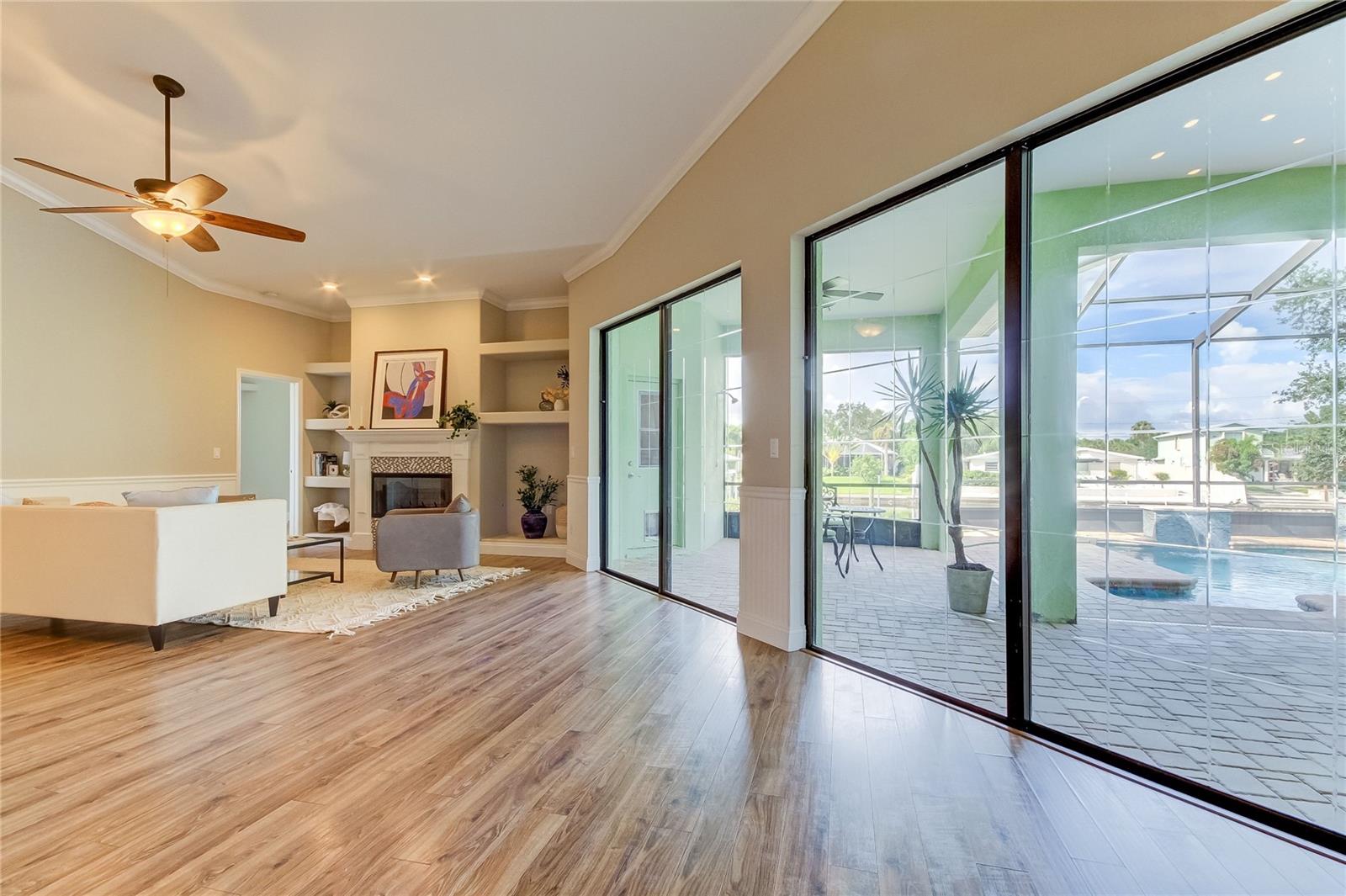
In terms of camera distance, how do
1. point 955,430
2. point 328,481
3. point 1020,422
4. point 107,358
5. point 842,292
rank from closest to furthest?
1. point 1020,422
2. point 955,430
3. point 842,292
4. point 107,358
5. point 328,481

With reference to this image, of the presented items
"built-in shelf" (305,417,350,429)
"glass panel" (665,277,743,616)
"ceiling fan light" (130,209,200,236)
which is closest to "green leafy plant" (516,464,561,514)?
"built-in shelf" (305,417,350,429)

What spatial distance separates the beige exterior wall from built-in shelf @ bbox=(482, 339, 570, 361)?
7.98ft

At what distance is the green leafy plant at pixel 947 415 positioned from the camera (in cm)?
254

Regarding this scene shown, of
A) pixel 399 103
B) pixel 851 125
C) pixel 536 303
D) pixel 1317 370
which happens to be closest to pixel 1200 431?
pixel 1317 370

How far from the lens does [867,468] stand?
3033 mm

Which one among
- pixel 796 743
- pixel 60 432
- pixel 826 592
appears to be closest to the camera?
pixel 796 743

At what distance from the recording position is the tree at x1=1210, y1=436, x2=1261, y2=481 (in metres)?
1.76

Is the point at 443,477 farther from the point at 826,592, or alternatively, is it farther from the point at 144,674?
the point at 826,592

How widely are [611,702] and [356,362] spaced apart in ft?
21.7

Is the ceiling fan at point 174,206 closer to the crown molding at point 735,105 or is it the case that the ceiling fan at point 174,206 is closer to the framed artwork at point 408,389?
the crown molding at point 735,105

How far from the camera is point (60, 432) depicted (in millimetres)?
5246

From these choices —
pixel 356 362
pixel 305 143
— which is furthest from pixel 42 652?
pixel 356 362

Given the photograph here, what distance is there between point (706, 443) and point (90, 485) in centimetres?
593

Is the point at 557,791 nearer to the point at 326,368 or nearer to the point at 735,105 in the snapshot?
the point at 735,105
